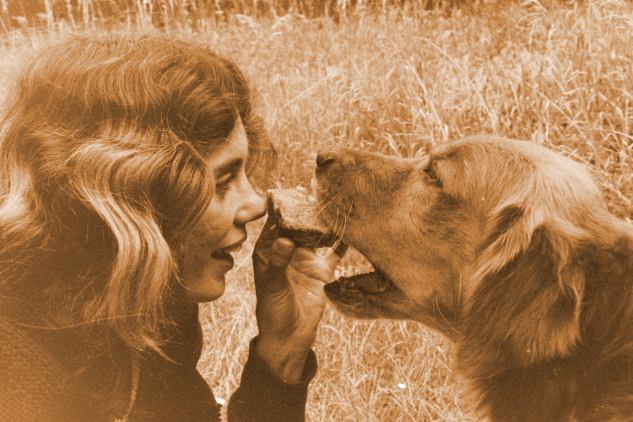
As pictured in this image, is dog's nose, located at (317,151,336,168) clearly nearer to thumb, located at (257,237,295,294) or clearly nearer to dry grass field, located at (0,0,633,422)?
thumb, located at (257,237,295,294)

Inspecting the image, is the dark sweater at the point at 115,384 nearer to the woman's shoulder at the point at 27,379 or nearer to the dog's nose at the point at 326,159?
the woman's shoulder at the point at 27,379

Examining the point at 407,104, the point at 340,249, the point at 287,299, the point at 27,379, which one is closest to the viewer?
the point at 27,379

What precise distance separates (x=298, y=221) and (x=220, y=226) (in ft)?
1.14

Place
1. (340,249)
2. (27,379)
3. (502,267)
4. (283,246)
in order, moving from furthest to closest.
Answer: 1. (340,249)
2. (283,246)
3. (502,267)
4. (27,379)

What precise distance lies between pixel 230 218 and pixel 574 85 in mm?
2830

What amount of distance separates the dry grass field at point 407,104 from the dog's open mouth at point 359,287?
0.69 m

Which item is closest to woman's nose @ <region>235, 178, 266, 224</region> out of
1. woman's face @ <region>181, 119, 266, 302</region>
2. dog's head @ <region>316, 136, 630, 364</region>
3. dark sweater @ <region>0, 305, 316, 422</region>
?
woman's face @ <region>181, 119, 266, 302</region>

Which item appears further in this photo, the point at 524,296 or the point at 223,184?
the point at 223,184

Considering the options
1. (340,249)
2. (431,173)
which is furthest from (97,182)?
(431,173)

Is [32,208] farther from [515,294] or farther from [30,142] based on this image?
[515,294]

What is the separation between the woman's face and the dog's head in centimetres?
36

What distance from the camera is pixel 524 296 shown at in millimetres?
1882

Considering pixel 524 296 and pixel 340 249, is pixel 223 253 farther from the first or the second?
pixel 524 296

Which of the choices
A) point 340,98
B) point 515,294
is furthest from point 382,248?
point 340,98
